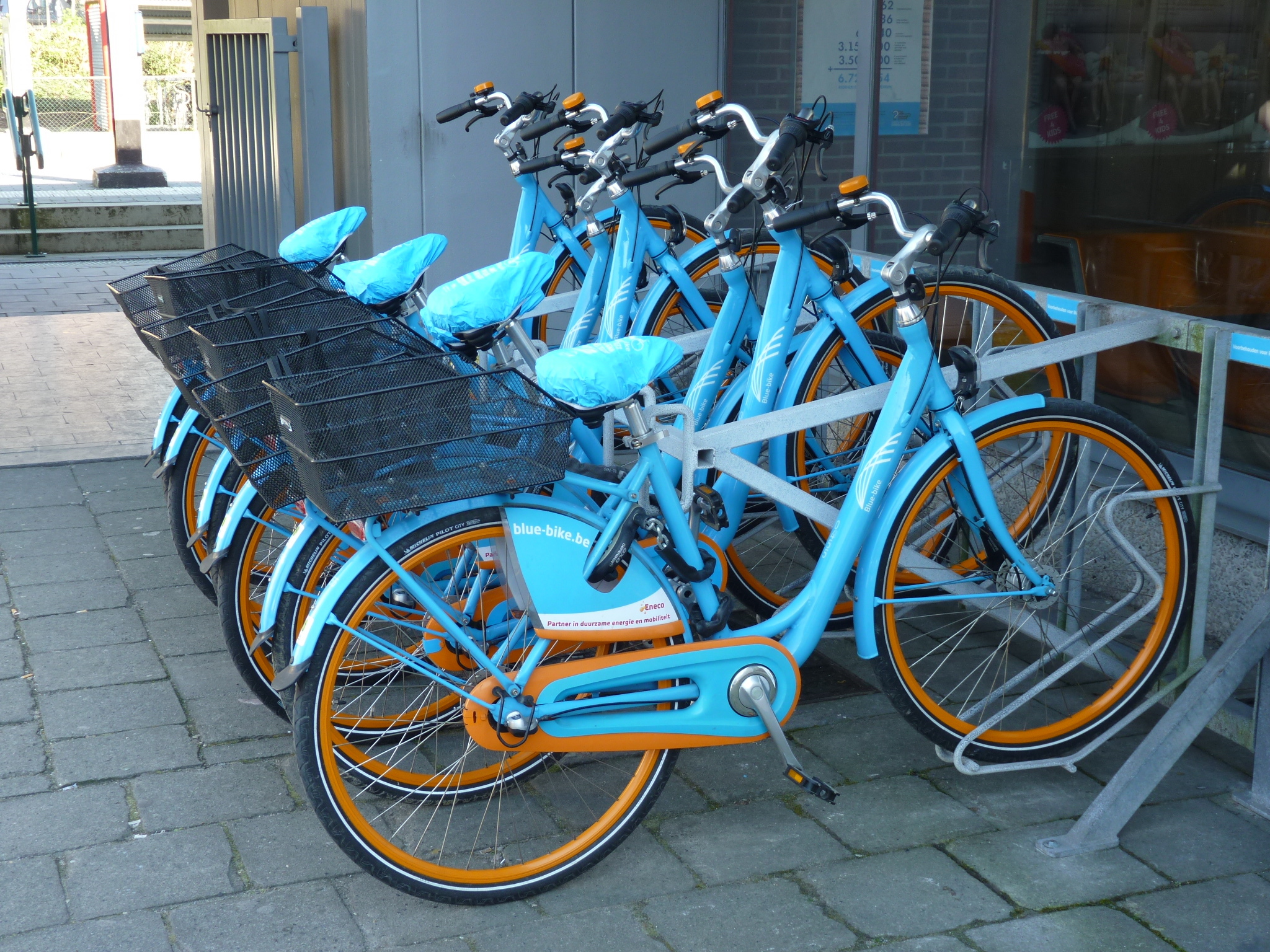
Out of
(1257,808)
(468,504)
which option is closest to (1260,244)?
(1257,808)

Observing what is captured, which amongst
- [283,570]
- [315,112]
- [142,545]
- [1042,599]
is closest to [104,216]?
[315,112]

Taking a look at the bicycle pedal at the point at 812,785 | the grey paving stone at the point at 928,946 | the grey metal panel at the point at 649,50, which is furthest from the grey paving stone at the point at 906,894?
the grey metal panel at the point at 649,50

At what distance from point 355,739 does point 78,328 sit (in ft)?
22.0

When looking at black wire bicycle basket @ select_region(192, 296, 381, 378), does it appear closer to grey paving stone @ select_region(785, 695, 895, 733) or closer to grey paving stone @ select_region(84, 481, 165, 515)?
grey paving stone @ select_region(785, 695, 895, 733)

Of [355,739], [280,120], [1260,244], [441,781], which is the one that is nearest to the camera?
[441,781]

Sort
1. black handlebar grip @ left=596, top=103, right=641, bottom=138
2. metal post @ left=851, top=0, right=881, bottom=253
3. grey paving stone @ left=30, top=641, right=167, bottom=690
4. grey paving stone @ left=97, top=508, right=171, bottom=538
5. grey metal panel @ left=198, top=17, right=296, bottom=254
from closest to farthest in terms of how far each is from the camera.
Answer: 1. grey paving stone @ left=30, top=641, right=167, bottom=690
2. black handlebar grip @ left=596, top=103, right=641, bottom=138
3. metal post @ left=851, top=0, right=881, bottom=253
4. grey paving stone @ left=97, top=508, right=171, bottom=538
5. grey metal panel @ left=198, top=17, right=296, bottom=254

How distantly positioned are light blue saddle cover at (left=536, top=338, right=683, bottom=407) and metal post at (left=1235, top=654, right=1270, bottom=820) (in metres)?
1.52

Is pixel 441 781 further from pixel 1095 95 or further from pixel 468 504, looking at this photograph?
pixel 1095 95

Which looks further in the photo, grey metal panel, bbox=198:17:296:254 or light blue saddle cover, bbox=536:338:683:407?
grey metal panel, bbox=198:17:296:254

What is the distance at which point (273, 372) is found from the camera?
2.73 meters

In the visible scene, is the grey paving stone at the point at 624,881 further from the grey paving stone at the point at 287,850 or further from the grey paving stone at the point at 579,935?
the grey paving stone at the point at 287,850

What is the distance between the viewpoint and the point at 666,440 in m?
2.79

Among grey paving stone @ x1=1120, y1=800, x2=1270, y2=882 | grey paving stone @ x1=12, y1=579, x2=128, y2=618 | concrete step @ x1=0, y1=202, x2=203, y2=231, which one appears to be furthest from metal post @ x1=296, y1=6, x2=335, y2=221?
concrete step @ x1=0, y1=202, x2=203, y2=231

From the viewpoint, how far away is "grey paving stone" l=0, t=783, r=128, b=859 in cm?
293
